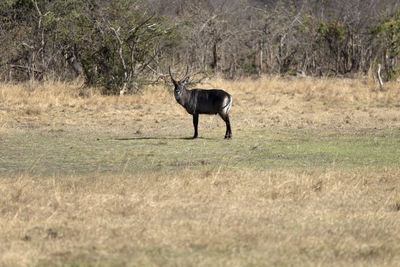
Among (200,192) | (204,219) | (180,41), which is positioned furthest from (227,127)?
→ (180,41)

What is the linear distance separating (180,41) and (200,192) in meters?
20.0

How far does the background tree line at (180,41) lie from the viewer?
18.0 m

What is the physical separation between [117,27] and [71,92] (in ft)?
7.44

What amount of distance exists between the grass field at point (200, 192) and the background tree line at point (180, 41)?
435 cm


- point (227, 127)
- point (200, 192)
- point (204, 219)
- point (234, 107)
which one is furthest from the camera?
point (234, 107)

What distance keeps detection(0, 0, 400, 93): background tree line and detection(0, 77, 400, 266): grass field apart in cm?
435

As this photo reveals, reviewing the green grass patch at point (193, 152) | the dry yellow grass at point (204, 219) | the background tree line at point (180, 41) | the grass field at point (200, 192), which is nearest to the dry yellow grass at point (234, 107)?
the grass field at point (200, 192)

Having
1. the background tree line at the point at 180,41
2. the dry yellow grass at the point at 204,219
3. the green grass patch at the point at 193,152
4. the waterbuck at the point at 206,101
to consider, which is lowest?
the green grass patch at the point at 193,152

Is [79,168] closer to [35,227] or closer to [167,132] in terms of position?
[35,227]

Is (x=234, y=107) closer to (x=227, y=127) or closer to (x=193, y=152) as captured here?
(x=227, y=127)

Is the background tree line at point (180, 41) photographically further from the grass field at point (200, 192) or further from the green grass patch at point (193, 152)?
the green grass patch at point (193, 152)

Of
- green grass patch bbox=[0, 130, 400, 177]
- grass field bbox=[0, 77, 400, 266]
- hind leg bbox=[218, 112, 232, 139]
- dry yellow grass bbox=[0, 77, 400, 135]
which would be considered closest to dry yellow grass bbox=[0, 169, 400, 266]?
grass field bbox=[0, 77, 400, 266]

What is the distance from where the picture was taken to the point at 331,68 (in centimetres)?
2478

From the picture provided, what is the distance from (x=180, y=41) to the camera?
25.8 meters
